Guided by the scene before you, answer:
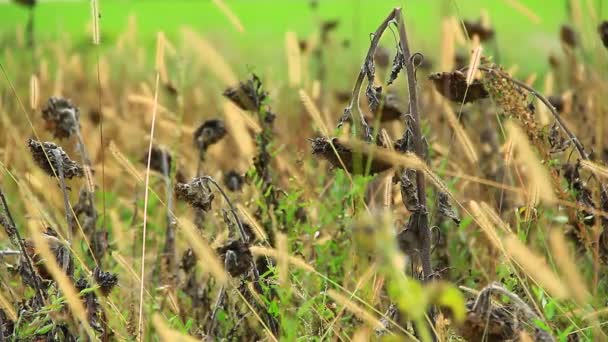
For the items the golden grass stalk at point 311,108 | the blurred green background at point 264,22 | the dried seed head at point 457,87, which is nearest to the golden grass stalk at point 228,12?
the golden grass stalk at point 311,108

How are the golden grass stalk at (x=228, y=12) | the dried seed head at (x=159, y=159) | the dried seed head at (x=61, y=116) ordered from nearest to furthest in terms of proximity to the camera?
the golden grass stalk at (x=228, y=12)
the dried seed head at (x=61, y=116)
the dried seed head at (x=159, y=159)

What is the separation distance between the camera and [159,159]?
2279 millimetres

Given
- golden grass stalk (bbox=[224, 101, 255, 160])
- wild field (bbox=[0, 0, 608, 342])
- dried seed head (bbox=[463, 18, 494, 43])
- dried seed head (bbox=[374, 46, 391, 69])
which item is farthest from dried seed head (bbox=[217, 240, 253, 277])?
dried seed head (bbox=[374, 46, 391, 69])

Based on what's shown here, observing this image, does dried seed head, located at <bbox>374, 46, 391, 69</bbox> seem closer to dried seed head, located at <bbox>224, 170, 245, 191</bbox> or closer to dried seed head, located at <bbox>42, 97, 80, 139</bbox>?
dried seed head, located at <bbox>224, 170, 245, 191</bbox>

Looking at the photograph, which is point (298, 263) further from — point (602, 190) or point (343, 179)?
point (343, 179)

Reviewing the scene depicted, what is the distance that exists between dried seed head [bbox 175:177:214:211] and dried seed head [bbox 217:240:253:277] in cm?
7

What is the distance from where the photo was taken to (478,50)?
1.43 m

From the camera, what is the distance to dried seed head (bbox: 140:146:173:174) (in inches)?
83.1

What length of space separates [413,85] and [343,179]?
823 mm

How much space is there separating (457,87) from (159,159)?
96cm

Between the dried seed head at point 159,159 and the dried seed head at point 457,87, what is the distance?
0.73m

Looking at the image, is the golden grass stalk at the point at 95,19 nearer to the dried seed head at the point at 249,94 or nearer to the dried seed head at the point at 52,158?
the dried seed head at the point at 52,158

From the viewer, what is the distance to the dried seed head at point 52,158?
154 cm

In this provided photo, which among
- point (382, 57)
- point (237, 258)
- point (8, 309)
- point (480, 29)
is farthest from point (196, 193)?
point (382, 57)
